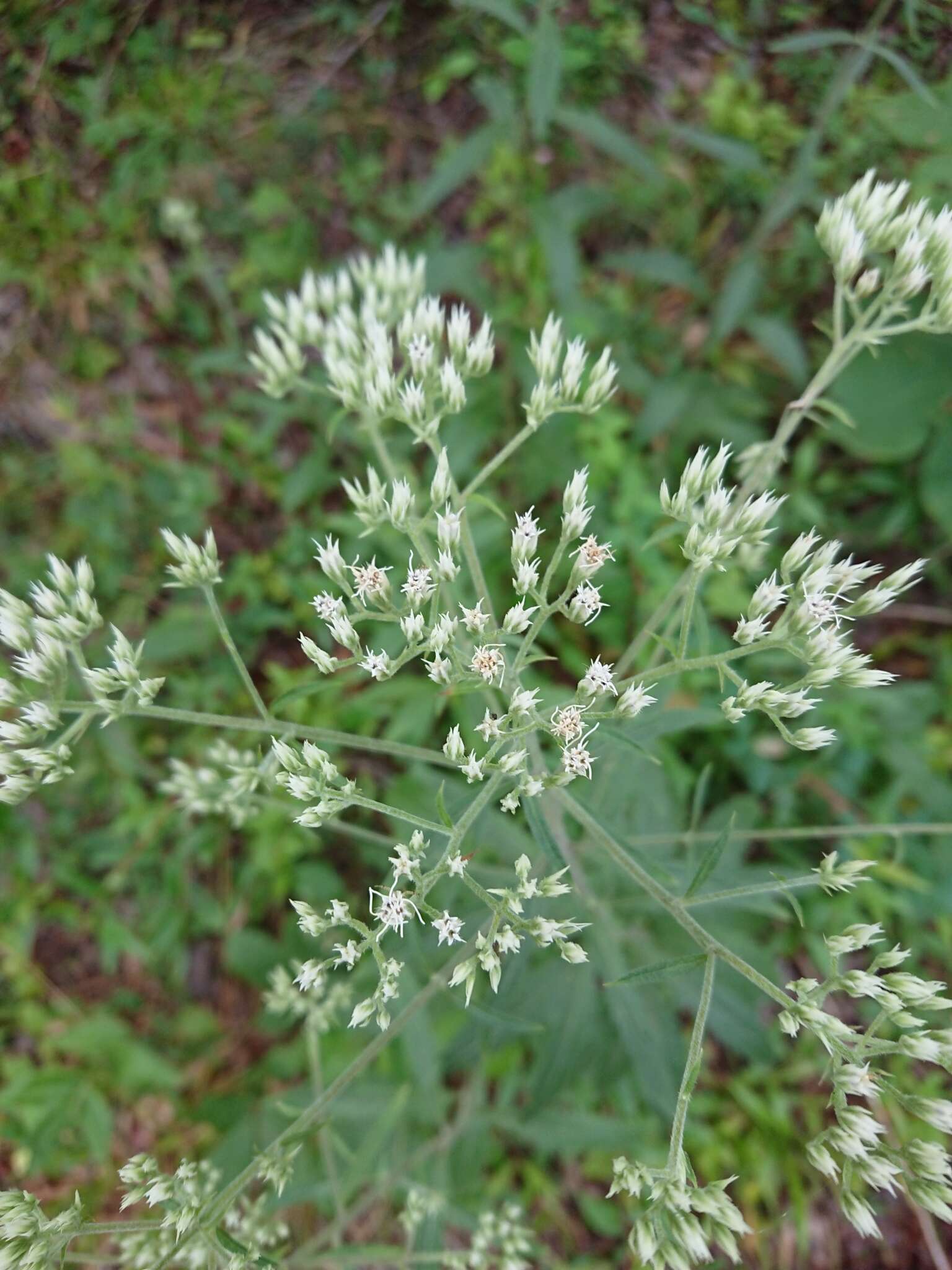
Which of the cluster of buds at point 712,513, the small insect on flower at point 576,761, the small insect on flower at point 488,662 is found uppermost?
the cluster of buds at point 712,513

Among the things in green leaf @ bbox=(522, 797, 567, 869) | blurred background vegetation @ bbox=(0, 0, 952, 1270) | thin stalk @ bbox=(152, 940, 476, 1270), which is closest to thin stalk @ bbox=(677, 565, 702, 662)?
green leaf @ bbox=(522, 797, 567, 869)

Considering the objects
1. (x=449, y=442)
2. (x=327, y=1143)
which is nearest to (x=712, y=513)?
(x=449, y=442)

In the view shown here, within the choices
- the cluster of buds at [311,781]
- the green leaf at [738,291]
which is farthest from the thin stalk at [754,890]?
the green leaf at [738,291]

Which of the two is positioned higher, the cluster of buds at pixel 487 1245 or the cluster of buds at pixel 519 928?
the cluster of buds at pixel 519 928

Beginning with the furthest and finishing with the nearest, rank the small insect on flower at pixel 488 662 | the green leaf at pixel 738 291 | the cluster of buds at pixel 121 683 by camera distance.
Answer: the green leaf at pixel 738 291, the cluster of buds at pixel 121 683, the small insect on flower at pixel 488 662

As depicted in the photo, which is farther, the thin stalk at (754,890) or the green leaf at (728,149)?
the green leaf at (728,149)

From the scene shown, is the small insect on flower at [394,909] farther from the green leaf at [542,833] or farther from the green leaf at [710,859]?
the green leaf at [710,859]
